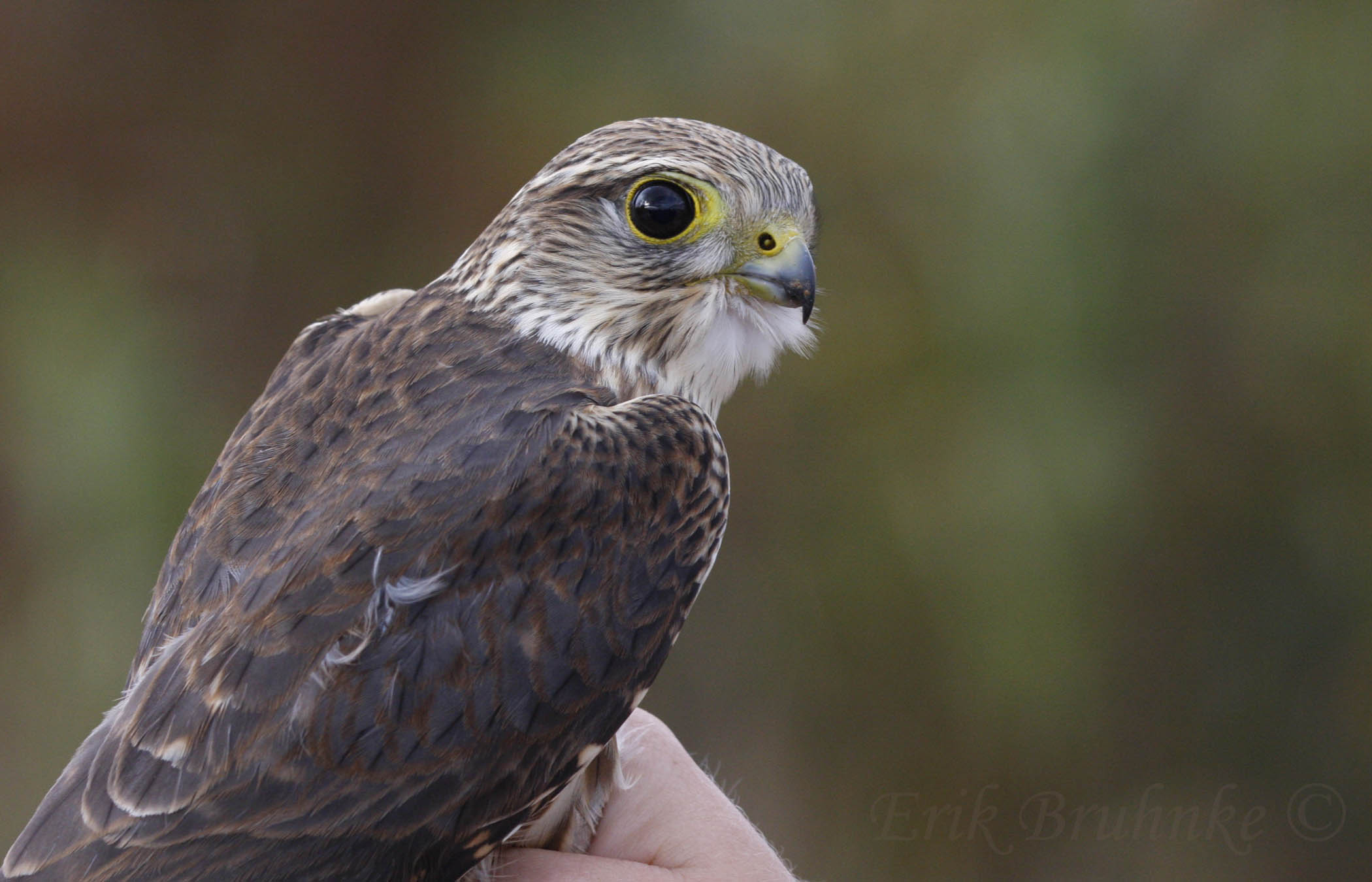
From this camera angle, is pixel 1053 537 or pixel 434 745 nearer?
pixel 434 745

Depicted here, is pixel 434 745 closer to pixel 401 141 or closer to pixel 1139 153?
pixel 1139 153

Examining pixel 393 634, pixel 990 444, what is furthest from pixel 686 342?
pixel 990 444

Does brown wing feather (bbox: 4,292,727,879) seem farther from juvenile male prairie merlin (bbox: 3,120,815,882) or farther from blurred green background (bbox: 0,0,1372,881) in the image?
blurred green background (bbox: 0,0,1372,881)

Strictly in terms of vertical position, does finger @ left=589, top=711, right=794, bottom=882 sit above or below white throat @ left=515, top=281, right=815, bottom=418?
below

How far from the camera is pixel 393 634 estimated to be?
237 cm

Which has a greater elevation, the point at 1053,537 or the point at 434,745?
the point at 434,745

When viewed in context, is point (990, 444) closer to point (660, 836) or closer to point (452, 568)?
point (660, 836)

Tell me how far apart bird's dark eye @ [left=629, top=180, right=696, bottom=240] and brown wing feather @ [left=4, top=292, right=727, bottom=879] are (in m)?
0.48

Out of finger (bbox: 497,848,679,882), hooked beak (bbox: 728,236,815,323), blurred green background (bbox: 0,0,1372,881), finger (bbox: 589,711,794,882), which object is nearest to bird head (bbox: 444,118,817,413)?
hooked beak (bbox: 728,236,815,323)

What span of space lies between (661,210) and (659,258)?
117 millimetres

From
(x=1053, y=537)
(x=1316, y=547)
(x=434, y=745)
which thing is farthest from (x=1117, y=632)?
(x=434, y=745)

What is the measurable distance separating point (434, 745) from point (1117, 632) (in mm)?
3689

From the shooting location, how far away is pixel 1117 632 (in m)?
5.22

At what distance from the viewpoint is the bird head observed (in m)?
2.97
